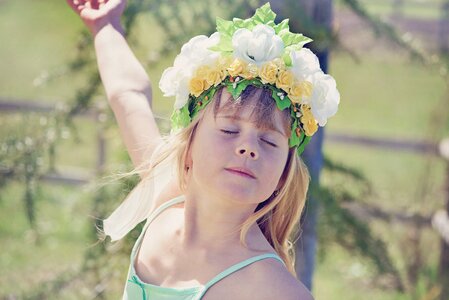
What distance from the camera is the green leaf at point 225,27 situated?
76.8 inches

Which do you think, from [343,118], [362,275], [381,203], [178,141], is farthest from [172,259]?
[343,118]

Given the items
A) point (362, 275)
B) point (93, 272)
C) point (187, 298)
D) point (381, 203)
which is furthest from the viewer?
point (381, 203)

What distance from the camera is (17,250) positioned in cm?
552

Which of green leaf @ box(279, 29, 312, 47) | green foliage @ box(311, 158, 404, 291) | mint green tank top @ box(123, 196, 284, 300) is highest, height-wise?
green leaf @ box(279, 29, 312, 47)

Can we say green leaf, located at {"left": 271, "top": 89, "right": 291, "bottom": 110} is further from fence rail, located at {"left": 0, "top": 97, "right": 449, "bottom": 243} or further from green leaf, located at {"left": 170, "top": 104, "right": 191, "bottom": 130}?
fence rail, located at {"left": 0, "top": 97, "right": 449, "bottom": 243}

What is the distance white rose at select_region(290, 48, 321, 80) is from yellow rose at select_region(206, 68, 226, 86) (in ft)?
0.51

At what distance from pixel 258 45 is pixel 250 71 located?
60 millimetres

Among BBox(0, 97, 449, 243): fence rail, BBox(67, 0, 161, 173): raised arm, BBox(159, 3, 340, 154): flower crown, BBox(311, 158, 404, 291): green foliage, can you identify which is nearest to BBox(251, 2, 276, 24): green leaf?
BBox(159, 3, 340, 154): flower crown

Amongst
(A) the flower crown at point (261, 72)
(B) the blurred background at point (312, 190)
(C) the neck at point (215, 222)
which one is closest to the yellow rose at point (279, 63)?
(A) the flower crown at point (261, 72)

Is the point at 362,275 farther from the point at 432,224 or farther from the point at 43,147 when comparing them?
the point at 43,147

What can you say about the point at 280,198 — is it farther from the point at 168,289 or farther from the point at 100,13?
the point at 100,13

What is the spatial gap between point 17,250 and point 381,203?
239 centimetres

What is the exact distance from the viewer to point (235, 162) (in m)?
1.81

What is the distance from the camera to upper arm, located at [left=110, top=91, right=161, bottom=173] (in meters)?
2.29
